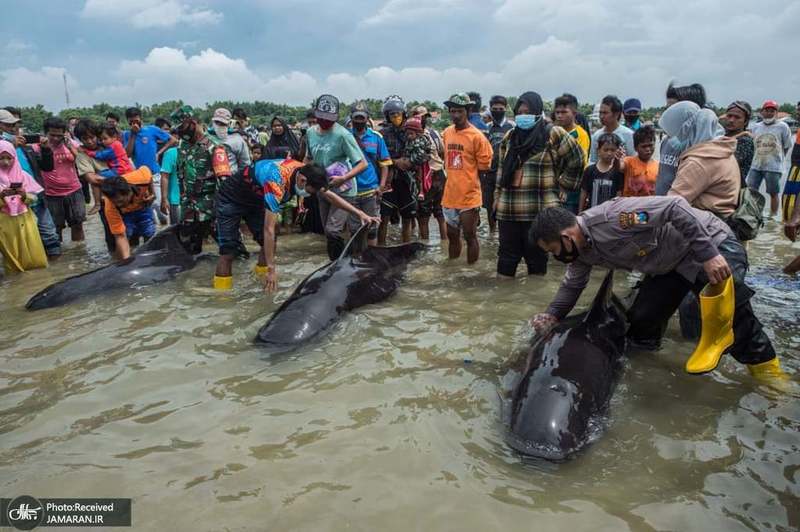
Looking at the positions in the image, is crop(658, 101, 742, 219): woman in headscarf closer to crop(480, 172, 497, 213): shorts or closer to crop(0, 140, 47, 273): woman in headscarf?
crop(480, 172, 497, 213): shorts

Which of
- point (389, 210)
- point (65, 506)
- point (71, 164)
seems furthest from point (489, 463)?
point (71, 164)

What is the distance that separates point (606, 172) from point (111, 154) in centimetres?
640

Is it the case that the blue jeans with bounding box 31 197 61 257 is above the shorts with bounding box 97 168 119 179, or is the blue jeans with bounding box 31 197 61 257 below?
below

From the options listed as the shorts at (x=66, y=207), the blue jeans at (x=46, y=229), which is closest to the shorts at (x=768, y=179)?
the shorts at (x=66, y=207)

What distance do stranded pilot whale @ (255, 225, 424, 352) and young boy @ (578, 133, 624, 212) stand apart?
2392 mm

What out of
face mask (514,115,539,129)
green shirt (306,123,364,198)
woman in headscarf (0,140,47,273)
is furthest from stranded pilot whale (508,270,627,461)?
woman in headscarf (0,140,47,273)

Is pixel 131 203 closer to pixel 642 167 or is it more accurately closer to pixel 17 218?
pixel 17 218

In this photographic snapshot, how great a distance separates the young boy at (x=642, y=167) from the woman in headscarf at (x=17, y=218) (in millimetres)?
7432

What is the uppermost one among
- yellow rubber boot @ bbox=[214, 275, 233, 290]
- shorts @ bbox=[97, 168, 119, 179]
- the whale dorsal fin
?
shorts @ bbox=[97, 168, 119, 179]

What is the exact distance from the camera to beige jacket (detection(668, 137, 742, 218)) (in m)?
4.17

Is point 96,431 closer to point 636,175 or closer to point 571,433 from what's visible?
point 571,433

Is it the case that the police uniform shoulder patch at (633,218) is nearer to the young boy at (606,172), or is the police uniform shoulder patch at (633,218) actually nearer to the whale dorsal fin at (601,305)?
the whale dorsal fin at (601,305)

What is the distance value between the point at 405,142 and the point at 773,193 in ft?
23.4

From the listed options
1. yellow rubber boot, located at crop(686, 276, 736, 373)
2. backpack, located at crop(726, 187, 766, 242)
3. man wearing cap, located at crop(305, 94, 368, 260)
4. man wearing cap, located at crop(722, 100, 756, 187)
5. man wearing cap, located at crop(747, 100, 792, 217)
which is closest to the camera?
yellow rubber boot, located at crop(686, 276, 736, 373)
